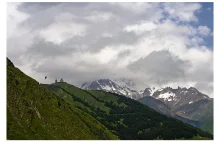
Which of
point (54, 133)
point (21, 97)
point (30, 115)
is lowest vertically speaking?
point (54, 133)

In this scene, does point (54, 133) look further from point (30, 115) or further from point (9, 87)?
point (9, 87)

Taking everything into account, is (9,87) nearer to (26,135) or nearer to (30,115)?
(30,115)
